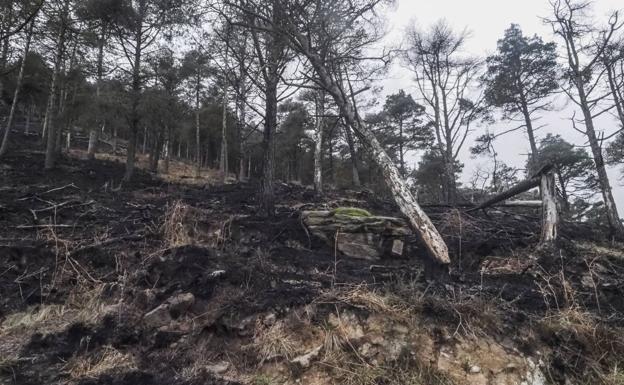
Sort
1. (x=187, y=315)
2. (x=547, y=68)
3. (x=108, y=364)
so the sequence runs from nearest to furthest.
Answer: (x=108, y=364)
(x=187, y=315)
(x=547, y=68)

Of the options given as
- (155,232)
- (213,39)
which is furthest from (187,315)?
(213,39)

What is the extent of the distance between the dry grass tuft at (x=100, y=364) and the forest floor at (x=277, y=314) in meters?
0.01

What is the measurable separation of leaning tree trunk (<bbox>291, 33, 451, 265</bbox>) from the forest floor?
0.47 meters

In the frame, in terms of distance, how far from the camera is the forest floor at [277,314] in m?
2.90

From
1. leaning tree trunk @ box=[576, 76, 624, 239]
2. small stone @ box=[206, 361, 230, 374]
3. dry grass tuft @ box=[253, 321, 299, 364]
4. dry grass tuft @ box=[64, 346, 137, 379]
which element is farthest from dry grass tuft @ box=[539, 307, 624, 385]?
leaning tree trunk @ box=[576, 76, 624, 239]

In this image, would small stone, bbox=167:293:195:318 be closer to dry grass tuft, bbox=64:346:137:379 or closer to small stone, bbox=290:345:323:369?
dry grass tuft, bbox=64:346:137:379

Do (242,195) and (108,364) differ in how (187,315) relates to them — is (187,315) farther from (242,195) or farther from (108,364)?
(242,195)

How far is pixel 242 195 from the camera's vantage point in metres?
9.91

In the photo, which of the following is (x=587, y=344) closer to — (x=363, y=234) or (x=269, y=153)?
(x=363, y=234)

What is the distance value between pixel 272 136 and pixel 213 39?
15.7 feet

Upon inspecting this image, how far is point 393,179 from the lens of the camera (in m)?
5.25

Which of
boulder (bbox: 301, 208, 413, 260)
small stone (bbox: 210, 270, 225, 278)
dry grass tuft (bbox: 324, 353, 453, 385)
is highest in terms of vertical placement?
boulder (bbox: 301, 208, 413, 260)

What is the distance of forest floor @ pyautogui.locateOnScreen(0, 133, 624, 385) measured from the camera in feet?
9.50

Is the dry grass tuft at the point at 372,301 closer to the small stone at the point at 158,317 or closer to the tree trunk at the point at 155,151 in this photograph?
the small stone at the point at 158,317
